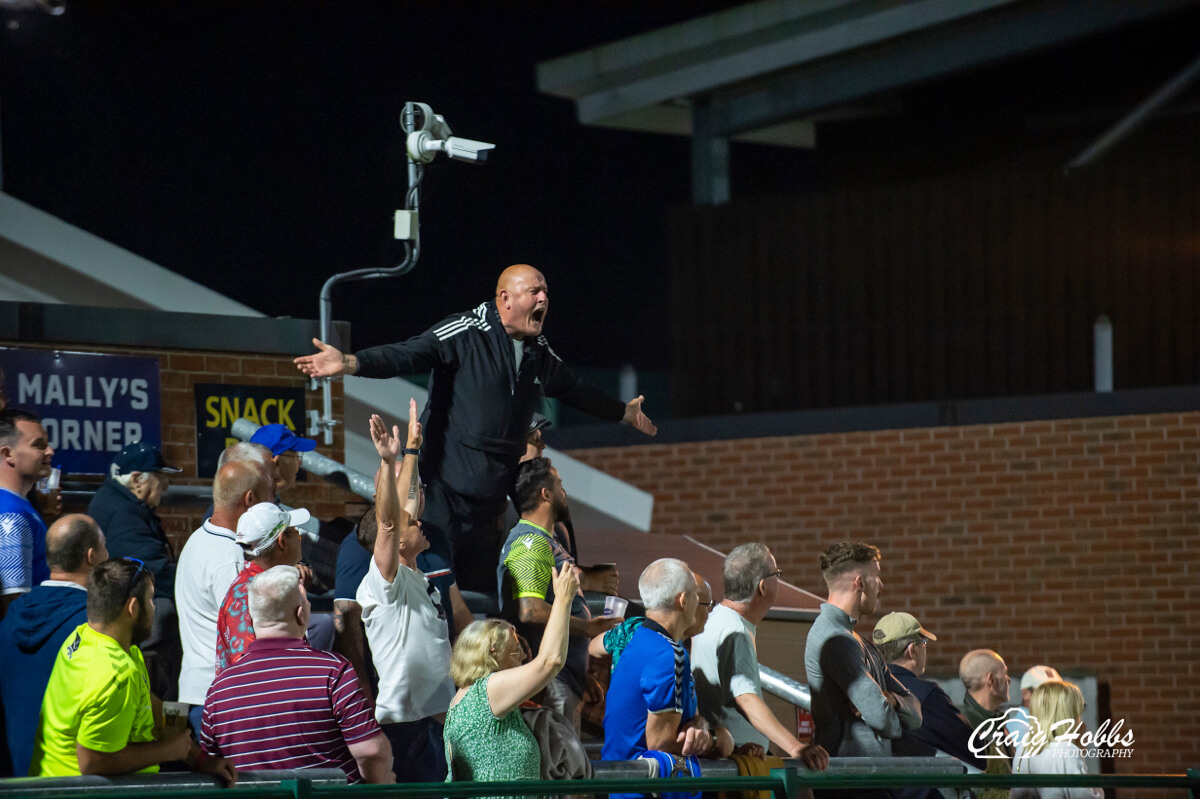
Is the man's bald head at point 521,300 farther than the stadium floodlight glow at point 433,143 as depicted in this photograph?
No

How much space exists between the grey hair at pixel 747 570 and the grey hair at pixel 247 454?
1.78m

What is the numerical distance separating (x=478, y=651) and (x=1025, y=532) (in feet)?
28.6

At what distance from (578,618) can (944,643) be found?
740 centimetres

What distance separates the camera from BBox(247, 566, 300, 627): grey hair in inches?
173

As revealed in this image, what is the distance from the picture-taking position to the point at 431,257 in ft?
65.1

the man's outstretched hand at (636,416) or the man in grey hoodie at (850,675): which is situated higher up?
the man's outstretched hand at (636,416)

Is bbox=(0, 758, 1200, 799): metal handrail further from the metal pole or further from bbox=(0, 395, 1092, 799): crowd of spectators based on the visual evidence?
the metal pole

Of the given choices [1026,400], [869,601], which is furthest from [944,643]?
[869,601]

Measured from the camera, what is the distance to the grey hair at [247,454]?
18.6 ft

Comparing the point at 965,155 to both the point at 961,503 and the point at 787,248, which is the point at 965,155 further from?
the point at 961,503

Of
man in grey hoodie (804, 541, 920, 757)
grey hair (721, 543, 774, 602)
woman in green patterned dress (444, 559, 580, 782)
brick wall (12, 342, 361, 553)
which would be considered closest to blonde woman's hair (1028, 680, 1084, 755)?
man in grey hoodie (804, 541, 920, 757)

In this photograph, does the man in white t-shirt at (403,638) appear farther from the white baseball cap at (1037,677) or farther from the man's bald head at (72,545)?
the white baseball cap at (1037,677)

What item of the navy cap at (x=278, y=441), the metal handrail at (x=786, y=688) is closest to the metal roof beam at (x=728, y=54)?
the metal handrail at (x=786, y=688)

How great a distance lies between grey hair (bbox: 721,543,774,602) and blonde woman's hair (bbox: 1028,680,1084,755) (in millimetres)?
1932
